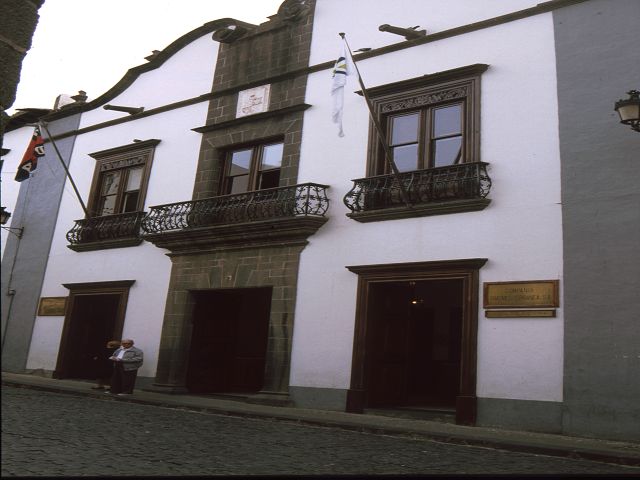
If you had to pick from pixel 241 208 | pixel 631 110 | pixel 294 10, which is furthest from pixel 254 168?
pixel 631 110

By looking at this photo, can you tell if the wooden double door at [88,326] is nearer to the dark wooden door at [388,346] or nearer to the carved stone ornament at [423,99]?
the dark wooden door at [388,346]

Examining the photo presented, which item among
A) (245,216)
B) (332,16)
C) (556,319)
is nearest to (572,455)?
(556,319)

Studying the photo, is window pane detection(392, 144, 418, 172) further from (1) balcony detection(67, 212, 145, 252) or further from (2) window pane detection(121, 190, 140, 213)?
(2) window pane detection(121, 190, 140, 213)

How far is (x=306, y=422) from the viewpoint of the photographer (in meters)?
10.0

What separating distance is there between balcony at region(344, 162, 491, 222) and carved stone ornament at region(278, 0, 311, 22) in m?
5.01

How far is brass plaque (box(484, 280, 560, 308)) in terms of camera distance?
982cm

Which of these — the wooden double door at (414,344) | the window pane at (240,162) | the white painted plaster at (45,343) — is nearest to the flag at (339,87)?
the wooden double door at (414,344)

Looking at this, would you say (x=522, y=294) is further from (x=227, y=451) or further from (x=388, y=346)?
(x=227, y=451)

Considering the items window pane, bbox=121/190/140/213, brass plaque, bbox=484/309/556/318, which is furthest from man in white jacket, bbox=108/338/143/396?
brass plaque, bbox=484/309/556/318

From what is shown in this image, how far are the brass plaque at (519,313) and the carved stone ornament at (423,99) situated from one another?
13.5 feet

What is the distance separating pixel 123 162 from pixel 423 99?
8.98 m

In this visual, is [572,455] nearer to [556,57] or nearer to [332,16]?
[556,57]

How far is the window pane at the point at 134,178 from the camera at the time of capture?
16938 millimetres

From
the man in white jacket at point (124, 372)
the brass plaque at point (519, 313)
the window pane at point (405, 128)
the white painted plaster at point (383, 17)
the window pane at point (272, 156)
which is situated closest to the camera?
the brass plaque at point (519, 313)
